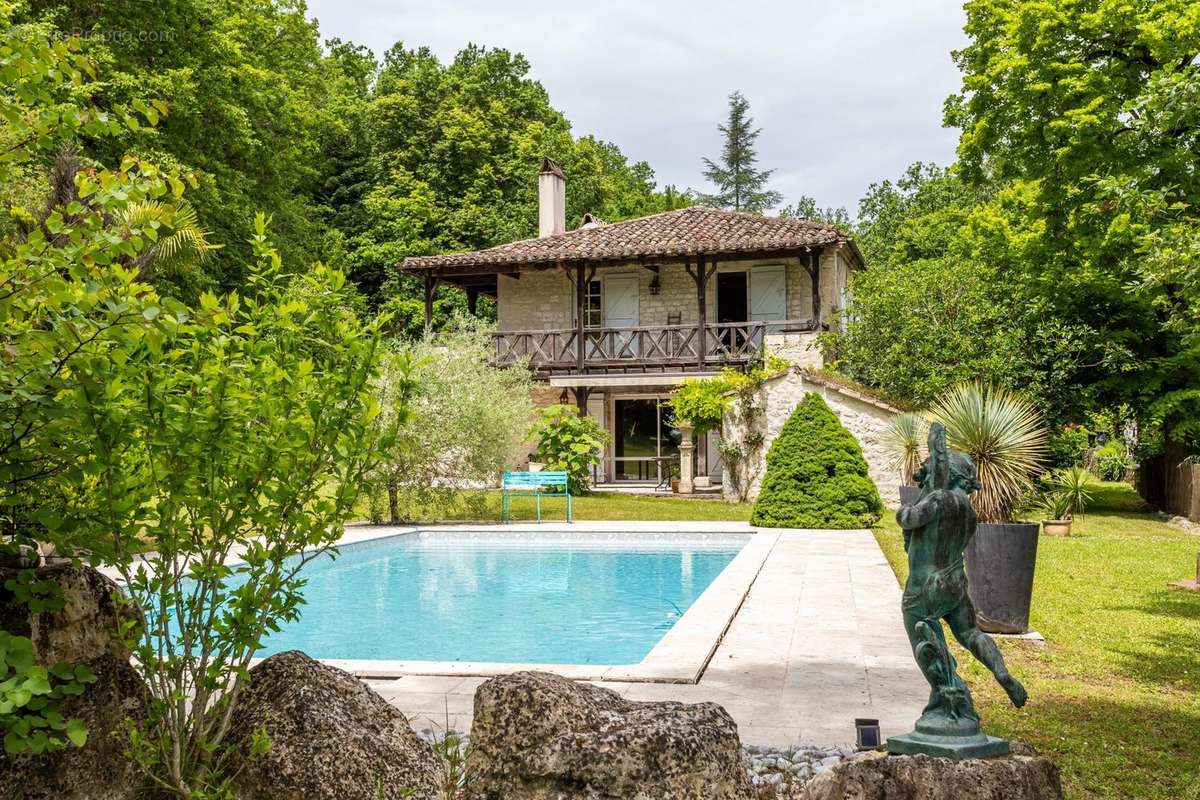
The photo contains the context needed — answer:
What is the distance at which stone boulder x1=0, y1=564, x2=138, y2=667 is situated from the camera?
282cm

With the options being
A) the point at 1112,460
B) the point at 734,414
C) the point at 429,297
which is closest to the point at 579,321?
the point at 429,297

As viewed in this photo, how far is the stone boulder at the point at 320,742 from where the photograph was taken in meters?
2.94

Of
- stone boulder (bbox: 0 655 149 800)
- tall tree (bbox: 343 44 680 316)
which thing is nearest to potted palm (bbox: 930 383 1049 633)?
stone boulder (bbox: 0 655 149 800)

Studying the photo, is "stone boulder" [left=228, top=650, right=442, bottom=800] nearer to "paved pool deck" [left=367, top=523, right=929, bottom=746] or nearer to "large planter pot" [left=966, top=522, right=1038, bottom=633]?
"paved pool deck" [left=367, top=523, right=929, bottom=746]

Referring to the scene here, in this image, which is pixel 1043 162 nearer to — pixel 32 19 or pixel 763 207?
pixel 32 19

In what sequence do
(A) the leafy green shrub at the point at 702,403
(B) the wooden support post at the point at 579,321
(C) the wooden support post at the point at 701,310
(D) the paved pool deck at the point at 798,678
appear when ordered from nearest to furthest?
(D) the paved pool deck at the point at 798,678, (A) the leafy green shrub at the point at 702,403, (C) the wooden support post at the point at 701,310, (B) the wooden support post at the point at 579,321

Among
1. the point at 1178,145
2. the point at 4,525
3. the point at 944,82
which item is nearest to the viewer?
the point at 4,525

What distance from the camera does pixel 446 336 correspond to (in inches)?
747

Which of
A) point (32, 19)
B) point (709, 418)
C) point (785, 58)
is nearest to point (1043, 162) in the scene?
point (785, 58)

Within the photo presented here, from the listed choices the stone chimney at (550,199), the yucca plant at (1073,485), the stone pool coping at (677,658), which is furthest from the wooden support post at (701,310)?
the stone pool coping at (677,658)

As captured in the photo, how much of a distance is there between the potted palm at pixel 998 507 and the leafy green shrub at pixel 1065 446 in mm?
8440

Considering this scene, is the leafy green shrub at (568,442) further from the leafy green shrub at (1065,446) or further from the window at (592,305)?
the leafy green shrub at (1065,446)

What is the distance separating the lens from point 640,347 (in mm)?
22234

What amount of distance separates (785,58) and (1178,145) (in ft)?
29.9
